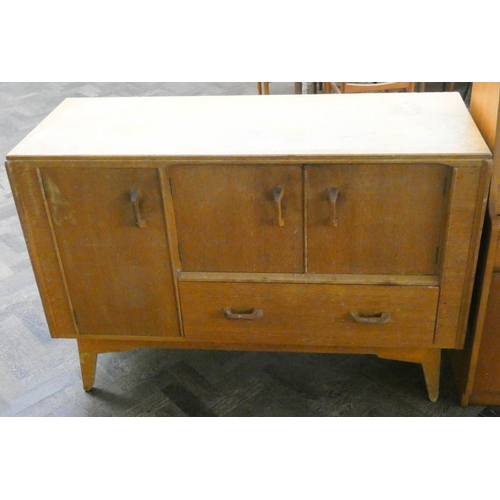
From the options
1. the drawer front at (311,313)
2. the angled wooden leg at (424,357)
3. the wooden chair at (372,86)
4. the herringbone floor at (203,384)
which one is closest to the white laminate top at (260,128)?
the drawer front at (311,313)

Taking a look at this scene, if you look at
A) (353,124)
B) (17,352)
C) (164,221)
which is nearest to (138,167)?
(164,221)

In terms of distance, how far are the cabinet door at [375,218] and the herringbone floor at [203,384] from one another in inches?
18.3

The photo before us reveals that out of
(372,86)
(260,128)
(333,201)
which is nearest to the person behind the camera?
(333,201)

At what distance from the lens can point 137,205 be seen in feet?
5.05

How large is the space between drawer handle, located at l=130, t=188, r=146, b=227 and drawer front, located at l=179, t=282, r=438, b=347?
0.70 ft

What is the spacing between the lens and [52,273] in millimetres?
1695

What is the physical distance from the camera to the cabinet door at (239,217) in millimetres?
1494

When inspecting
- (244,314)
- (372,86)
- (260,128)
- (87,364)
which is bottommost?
(87,364)

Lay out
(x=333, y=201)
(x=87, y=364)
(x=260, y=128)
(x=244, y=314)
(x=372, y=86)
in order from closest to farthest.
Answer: (x=333, y=201) → (x=260, y=128) → (x=244, y=314) → (x=87, y=364) → (x=372, y=86)

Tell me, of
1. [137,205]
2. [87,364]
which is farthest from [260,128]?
[87,364]

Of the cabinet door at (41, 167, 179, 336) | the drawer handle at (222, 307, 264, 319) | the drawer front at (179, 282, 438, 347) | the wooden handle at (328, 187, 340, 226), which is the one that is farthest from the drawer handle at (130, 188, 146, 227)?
the wooden handle at (328, 187, 340, 226)

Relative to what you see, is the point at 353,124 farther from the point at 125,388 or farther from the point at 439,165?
the point at 125,388

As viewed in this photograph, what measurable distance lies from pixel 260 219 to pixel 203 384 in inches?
26.0

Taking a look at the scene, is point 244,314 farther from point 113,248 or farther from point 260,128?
point 260,128
